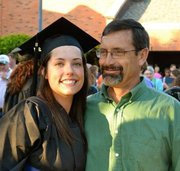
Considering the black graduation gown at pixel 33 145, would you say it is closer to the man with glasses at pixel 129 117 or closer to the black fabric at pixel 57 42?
the man with glasses at pixel 129 117

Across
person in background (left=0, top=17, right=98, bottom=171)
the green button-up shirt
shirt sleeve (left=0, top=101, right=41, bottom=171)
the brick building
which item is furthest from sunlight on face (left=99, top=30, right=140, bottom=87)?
the brick building

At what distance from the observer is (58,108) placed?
3.09 meters

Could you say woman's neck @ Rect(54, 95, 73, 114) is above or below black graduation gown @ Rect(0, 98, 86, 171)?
above

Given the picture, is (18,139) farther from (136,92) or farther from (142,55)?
(142,55)

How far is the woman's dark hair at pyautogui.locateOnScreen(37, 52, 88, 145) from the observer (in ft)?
9.71

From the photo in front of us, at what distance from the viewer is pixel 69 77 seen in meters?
3.04

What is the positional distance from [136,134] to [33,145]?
2.11 ft

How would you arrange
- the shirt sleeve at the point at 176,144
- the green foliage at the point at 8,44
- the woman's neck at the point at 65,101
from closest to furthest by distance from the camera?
1. the shirt sleeve at the point at 176,144
2. the woman's neck at the point at 65,101
3. the green foliage at the point at 8,44

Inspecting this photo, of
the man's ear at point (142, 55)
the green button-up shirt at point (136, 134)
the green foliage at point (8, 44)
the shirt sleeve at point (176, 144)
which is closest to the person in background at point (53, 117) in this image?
the green button-up shirt at point (136, 134)

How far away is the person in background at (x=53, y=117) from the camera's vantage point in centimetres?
285

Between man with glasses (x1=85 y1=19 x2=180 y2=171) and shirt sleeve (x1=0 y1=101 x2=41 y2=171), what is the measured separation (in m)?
0.39

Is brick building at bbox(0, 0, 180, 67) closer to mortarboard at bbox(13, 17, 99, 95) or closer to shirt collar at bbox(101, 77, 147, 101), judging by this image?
mortarboard at bbox(13, 17, 99, 95)

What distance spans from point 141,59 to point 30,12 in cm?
2061

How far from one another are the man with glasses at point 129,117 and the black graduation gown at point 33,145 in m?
0.17
